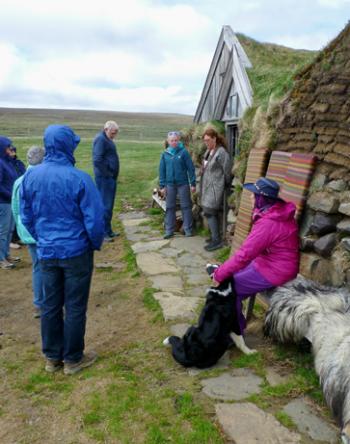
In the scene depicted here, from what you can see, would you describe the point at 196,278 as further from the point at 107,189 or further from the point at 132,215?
the point at 132,215

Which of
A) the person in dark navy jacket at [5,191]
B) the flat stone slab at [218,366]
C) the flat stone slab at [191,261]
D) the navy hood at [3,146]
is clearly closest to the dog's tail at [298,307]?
the flat stone slab at [218,366]

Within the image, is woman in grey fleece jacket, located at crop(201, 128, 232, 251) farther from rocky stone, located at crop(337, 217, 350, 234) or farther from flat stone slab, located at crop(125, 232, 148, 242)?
rocky stone, located at crop(337, 217, 350, 234)

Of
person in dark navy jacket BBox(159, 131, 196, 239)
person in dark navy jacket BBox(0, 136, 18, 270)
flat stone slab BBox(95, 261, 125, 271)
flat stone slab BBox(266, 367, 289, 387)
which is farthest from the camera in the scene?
person in dark navy jacket BBox(159, 131, 196, 239)

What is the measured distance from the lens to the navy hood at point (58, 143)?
369cm

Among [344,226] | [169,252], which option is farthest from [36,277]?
[344,226]

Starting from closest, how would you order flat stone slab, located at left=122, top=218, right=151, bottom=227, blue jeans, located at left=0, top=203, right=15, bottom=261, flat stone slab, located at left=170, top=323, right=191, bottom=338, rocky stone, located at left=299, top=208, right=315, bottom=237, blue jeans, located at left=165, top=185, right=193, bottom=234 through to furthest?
flat stone slab, located at left=170, top=323, right=191, bottom=338 < rocky stone, located at left=299, top=208, right=315, bottom=237 < blue jeans, located at left=0, top=203, right=15, bottom=261 < blue jeans, located at left=165, top=185, right=193, bottom=234 < flat stone slab, located at left=122, top=218, right=151, bottom=227

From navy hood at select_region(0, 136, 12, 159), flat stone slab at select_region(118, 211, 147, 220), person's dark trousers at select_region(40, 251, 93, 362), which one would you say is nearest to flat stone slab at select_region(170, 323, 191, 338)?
person's dark trousers at select_region(40, 251, 93, 362)

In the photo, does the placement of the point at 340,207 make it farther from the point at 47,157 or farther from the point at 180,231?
the point at 180,231

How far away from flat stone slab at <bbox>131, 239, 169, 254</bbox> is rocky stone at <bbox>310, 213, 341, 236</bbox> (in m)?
3.81

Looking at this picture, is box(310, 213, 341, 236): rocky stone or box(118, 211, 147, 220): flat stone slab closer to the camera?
box(310, 213, 341, 236): rocky stone

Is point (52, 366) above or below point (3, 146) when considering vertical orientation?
below

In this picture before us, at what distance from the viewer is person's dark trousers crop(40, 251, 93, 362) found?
148 inches

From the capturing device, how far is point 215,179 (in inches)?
294

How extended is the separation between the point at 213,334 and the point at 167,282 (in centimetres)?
240
